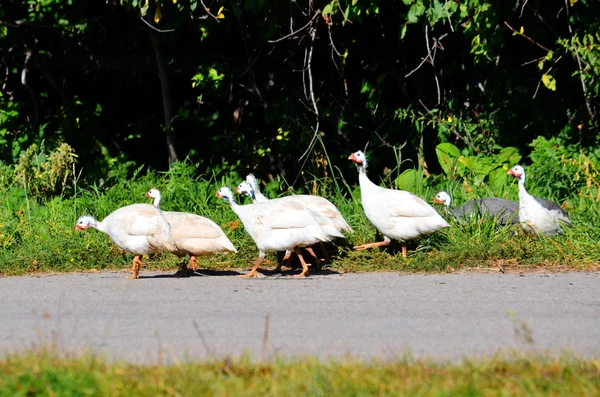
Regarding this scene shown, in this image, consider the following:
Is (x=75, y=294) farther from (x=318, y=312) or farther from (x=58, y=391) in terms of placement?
(x=58, y=391)

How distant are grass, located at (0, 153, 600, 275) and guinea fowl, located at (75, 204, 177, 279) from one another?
69cm

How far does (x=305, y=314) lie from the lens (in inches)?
267

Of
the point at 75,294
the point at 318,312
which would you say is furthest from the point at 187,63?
the point at 318,312

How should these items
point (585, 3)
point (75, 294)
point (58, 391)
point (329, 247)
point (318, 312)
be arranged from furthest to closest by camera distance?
1. point (585, 3)
2. point (329, 247)
3. point (75, 294)
4. point (318, 312)
5. point (58, 391)

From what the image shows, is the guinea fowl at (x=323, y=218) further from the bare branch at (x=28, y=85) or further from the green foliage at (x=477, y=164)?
the bare branch at (x=28, y=85)

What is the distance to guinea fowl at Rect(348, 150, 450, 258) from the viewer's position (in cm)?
919

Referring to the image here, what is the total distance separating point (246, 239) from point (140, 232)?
151 cm

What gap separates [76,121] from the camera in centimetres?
1327

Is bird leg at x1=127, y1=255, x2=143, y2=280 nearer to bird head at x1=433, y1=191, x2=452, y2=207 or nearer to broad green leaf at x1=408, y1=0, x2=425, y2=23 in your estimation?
bird head at x1=433, y1=191, x2=452, y2=207

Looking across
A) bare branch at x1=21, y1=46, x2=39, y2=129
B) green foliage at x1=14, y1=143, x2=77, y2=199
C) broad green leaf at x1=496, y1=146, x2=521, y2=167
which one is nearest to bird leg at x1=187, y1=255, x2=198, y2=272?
green foliage at x1=14, y1=143, x2=77, y2=199

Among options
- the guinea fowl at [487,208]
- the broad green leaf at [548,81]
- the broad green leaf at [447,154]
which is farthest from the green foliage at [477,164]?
the guinea fowl at [487,208]

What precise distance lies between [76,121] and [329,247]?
5.00 m

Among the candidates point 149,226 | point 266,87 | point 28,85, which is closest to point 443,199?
point 149,226

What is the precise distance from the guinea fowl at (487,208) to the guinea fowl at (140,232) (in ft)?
9.24
